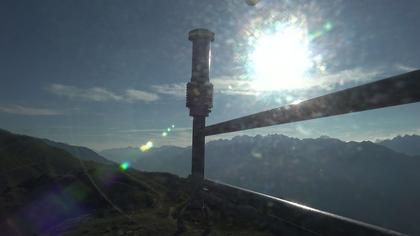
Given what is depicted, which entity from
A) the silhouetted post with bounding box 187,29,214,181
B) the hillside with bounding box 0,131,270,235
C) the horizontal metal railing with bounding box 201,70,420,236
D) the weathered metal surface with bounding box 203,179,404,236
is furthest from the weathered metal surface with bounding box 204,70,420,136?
the silhouetted post with bounding box 187,29,214,181

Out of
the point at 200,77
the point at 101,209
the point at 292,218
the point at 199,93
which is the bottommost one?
the point at 101,209

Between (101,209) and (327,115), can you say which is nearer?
(327,115)

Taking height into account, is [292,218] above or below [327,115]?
below

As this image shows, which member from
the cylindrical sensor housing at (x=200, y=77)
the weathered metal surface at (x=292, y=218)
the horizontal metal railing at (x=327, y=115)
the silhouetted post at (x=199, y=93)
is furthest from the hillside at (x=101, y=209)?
the cylindrical sensor housing at (x=200, y=77)

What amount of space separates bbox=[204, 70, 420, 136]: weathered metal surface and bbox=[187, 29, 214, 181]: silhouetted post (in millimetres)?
2814

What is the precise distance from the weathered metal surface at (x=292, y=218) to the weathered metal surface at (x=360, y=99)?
2.31 feet

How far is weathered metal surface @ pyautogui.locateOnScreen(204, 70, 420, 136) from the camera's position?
1.48m

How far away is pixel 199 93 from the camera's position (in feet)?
18.2

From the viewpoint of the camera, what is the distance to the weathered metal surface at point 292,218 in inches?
76.6

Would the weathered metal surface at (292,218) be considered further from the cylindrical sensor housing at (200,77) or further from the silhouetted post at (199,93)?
the cylindrical sensor housing at (200,77)

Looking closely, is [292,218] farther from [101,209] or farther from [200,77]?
[101,209]

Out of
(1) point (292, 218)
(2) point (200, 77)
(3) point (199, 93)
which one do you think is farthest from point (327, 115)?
(2) point (200, 77)

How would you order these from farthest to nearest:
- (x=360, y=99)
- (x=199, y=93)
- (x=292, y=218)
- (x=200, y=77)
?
(x=200, y=77) → (x=199, y=93) → (x=292, y=218) → (x=360, y=99)

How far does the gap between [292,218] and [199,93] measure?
3.27 meters
